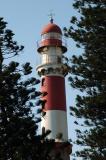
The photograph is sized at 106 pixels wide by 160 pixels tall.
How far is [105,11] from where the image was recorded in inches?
771

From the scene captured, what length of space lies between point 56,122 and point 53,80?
2.47 meters

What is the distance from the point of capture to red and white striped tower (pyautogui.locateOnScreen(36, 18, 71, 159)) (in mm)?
29031

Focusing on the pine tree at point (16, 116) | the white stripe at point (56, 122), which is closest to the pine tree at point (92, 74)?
the pine tree at point (16, 116)

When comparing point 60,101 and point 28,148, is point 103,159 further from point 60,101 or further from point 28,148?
point 60,101

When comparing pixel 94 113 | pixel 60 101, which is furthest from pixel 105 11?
pixel 60 101

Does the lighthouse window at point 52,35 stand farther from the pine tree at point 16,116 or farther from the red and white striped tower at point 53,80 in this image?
the pine tree at point 16,116

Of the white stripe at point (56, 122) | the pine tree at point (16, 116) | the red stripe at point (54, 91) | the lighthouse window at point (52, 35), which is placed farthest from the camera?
the lighthouse window at point (52, 35)

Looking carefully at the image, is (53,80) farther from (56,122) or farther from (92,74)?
(92,74)

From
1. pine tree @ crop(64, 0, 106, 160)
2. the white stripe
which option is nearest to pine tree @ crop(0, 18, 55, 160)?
pine tree @ crop(64, 0, 106, 160)

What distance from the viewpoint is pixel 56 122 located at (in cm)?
2923

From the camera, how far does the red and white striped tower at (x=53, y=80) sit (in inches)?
1143

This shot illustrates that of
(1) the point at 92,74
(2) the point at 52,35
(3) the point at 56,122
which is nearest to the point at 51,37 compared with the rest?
(2) the point at 52,35

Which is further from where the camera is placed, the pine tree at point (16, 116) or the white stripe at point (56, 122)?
the white stripe at point (56, 122)

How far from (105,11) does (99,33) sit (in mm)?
848
